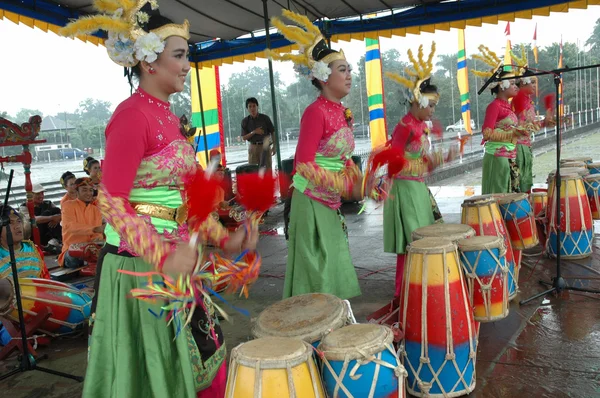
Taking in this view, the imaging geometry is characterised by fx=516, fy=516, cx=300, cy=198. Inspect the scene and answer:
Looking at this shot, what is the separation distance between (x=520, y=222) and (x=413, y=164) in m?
0.96

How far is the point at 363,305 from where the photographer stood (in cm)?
415

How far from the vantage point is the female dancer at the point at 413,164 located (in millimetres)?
3736

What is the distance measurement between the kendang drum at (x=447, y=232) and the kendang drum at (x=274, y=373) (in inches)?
53.1

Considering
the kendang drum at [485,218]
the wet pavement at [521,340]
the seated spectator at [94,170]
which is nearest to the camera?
the wet pavement at [521,340]

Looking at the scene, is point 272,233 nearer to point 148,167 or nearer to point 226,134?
point 226,134

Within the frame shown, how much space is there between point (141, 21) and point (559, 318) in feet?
10.3

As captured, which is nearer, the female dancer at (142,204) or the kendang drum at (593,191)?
the female dancer at (142,204)

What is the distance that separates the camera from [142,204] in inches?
68.3

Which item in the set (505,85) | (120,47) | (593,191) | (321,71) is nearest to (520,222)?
(593,191)

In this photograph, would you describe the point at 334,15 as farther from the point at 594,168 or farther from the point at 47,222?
the point at 47,222

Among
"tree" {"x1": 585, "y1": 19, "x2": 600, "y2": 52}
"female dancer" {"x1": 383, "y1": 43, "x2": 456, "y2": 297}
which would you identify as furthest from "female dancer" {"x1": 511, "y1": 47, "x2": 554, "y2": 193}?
"tree" {"x1": 585, "y1": 19, "x2": 600, "y2": 52}

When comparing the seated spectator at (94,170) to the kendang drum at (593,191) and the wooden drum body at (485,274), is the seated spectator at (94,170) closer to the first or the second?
the wooden drum body at (485,274)

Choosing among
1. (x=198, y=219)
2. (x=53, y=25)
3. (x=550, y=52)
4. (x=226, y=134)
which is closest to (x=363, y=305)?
(x=198, y=219)

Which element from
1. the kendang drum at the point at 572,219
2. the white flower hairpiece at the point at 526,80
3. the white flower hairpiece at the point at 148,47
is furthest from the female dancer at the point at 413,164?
the white flower hairpiece at the point at 526,80
